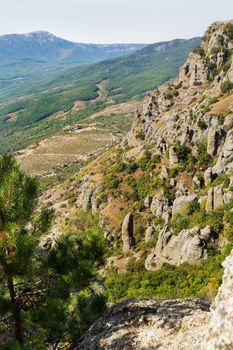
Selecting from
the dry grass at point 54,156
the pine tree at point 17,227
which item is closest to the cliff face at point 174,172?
the pine tree at point 17,227

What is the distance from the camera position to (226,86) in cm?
7312

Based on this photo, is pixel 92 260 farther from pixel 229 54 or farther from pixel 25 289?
pixel 229 54

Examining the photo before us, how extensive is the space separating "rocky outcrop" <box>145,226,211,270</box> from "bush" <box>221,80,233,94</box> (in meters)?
32.9

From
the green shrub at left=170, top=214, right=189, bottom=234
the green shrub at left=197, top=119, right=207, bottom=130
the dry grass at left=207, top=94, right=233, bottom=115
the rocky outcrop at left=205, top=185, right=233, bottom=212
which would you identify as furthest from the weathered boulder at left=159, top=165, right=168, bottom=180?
the rocky outcrop at left=205, top=185, right=233, bottom=212

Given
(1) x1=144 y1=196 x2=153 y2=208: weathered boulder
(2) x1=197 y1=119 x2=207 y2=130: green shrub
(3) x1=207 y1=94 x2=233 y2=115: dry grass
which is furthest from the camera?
(1) x1=144 y1=196 x2=153 y2=208: weathered boulder

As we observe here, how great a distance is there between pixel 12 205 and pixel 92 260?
4255 millimetres

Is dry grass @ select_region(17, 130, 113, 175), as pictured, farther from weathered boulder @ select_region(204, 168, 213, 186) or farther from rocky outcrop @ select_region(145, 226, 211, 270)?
rocky outcrop @ select_region(145, 226, 211, 270)

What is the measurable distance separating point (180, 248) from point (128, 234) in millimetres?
12886

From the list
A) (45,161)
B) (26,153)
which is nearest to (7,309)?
(45,161)

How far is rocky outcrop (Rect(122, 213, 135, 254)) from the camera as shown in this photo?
5966cm

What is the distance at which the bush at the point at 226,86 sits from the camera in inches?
2867

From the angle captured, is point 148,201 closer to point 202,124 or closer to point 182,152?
point 182,152

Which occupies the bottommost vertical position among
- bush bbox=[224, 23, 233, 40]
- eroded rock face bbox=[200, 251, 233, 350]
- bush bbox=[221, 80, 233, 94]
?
eroded rock face bbox=[200, 251, 233, 350]

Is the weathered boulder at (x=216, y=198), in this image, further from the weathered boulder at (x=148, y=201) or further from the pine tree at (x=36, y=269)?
the pine tree at (x=36, y=269)
